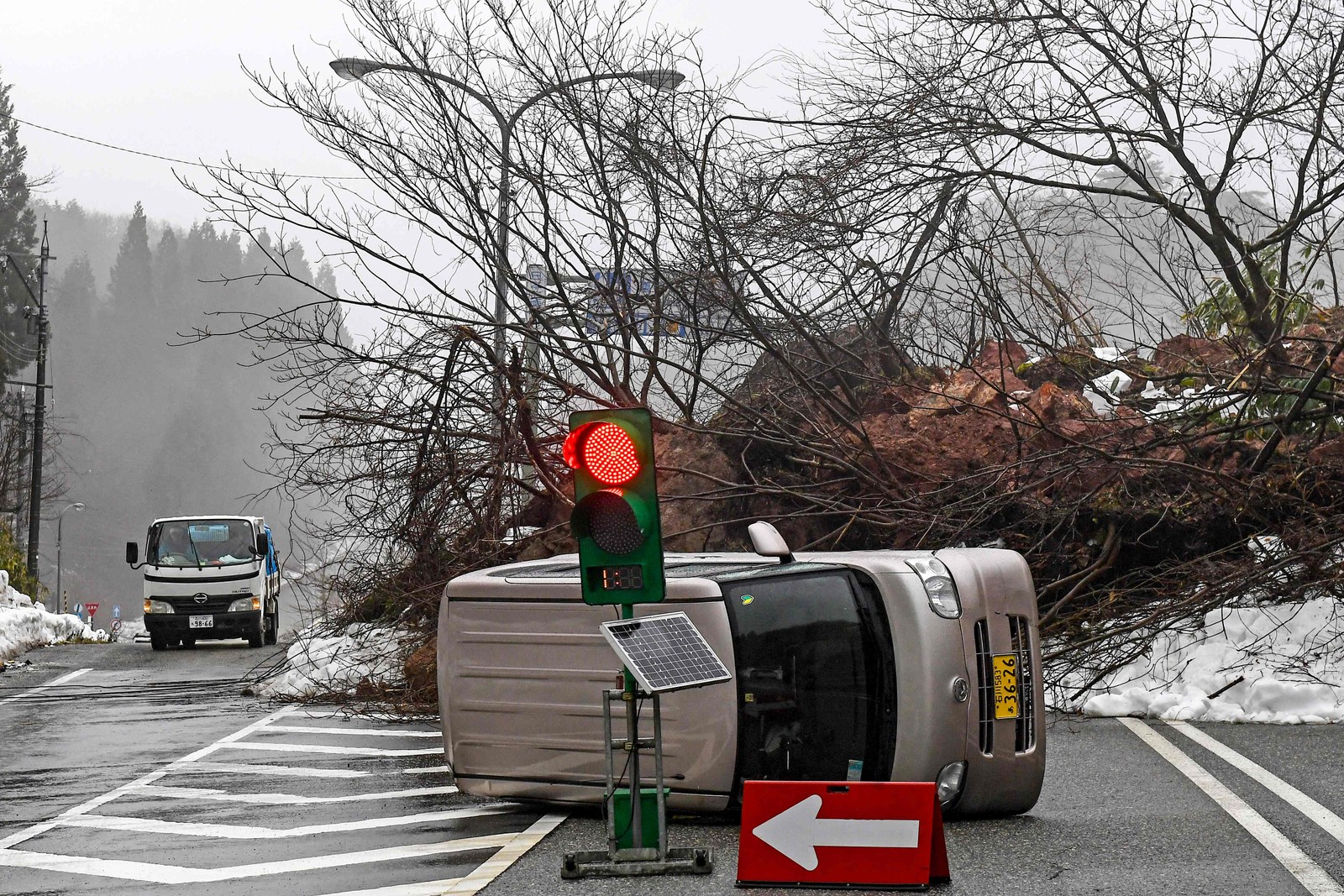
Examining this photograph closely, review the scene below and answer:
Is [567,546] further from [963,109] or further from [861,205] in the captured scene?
[963,109]

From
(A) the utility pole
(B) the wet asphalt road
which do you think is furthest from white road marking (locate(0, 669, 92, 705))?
(A) the utility pole

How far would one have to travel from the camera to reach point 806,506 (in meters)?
15.2

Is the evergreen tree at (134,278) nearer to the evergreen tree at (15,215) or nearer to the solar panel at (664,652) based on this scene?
the evergreen tree at (15,215)

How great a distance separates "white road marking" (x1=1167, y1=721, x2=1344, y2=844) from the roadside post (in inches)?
118

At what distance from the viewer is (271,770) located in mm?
11305

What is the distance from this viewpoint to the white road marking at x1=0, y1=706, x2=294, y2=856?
8.56 meters

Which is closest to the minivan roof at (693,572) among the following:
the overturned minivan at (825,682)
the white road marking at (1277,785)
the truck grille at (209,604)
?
the overturned minivan at (825,682)

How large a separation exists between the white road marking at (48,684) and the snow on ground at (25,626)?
278cm

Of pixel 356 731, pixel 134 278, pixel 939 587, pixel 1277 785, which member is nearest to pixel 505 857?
pixel 939 587

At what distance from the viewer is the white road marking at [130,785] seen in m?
8.56

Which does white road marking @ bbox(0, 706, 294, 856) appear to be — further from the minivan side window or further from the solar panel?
the minivan side window

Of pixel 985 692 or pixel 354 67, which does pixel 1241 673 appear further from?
pixel 354 67

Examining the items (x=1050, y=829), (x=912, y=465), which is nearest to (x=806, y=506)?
(x=912, y=465)

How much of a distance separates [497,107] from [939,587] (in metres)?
8.79
